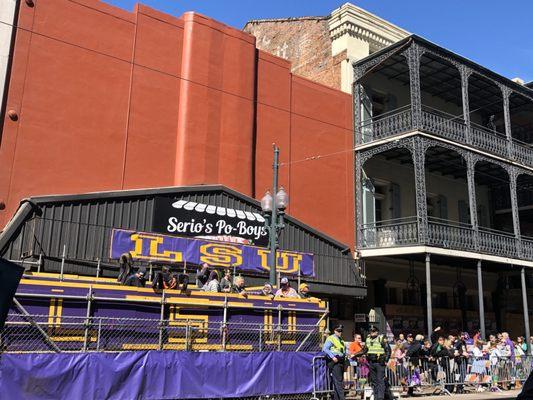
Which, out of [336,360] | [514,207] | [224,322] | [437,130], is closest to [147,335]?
[224,322]

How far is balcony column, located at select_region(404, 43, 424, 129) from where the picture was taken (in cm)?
1952

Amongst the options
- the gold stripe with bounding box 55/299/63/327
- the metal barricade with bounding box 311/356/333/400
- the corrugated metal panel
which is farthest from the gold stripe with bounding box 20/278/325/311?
the corrugated metal panel

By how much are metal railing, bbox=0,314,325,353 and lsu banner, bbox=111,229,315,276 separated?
4708mm

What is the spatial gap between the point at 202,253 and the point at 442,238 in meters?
9.02

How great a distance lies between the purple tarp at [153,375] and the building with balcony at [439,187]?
28.5 ft

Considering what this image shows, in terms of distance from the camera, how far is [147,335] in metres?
9.78

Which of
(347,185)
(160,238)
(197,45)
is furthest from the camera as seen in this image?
(347,185)

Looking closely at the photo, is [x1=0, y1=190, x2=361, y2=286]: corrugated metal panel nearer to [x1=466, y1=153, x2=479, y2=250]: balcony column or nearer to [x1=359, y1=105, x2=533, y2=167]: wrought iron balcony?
[x1=359, y1=105, x2=533, y2=167]: wrought iron balcony

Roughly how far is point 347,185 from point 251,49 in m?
6.41

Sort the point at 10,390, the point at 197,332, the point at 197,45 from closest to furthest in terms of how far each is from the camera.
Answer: the point at 10,390, the point at 197,332, the point at 197,45

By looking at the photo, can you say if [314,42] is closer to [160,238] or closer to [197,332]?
[160,238]

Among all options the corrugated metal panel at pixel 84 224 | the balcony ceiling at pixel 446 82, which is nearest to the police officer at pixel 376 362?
the corrugated metal panel at pixel 84 224

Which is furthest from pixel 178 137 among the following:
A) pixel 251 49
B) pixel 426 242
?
pixel 426 242

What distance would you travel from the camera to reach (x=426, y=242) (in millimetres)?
18406
